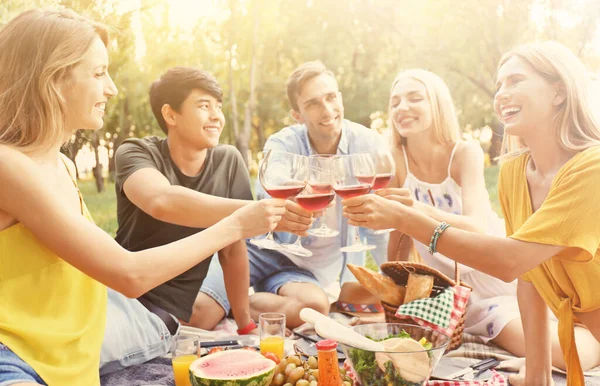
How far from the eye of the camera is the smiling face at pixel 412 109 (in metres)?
2.95

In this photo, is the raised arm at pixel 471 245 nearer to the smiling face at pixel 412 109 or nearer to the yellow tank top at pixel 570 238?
the yellow tank top at pixel 570 238

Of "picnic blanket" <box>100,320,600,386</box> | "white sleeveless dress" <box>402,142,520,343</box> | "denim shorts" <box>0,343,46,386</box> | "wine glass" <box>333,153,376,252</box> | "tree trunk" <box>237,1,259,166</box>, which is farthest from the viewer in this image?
"tree trunk" <box>237,1,259,166</box>

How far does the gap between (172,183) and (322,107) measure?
1.00m

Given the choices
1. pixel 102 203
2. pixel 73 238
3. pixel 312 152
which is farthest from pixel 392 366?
pixel 102 203

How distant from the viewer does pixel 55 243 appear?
1507 millimetres

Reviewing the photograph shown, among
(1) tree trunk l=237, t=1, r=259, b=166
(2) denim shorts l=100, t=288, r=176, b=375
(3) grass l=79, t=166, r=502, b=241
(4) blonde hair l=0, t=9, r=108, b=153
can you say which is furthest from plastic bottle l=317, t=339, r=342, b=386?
(1) tree trunk l=237, t=1, r=259, b=166

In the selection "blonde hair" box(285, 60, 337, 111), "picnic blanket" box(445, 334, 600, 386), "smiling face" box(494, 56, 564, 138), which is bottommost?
"picnic blanket" box(445, 334, 600, 386)

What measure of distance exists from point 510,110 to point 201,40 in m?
8.67

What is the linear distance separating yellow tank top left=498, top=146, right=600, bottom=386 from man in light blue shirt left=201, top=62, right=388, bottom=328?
1.40 meters

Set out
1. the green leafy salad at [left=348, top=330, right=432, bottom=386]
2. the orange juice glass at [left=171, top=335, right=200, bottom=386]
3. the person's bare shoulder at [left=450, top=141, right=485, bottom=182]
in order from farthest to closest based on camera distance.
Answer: the person's bare shoulder at [left=450, top=141, right=485, bottom=182]
the orange juice glass at [left=171, top=335, right=200, bottom=386]
the green leafy salad at [left=348, top=330, right=432, bottom=386]

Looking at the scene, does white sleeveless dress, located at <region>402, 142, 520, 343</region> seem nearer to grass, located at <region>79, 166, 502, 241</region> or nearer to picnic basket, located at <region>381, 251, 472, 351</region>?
picnic basket, located at <region>381, 251, 472, 351</region>

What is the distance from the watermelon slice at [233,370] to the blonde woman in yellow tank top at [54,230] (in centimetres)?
27

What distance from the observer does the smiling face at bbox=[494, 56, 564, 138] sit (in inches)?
75.7

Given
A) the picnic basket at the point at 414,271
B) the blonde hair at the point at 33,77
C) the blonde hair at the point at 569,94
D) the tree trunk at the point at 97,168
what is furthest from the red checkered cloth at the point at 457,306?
the tree trunk at the point at 97,168
